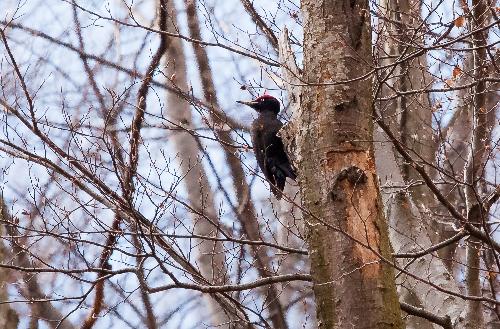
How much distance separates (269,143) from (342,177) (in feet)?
8.59

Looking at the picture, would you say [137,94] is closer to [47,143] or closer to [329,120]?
[47,143]

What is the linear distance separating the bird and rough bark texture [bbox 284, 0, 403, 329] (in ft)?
7.25

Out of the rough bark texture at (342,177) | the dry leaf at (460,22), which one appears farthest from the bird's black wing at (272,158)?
the rough bark texture at (342,177)

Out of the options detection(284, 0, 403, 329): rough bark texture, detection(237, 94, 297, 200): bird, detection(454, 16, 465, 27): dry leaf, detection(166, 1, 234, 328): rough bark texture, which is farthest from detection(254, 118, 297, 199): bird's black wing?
detection(284, 0, 403, 329): rough bark texture

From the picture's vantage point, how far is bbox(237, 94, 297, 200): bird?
590cm

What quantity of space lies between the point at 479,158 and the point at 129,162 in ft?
7.18

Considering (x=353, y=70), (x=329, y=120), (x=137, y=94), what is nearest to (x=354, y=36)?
(x=353, y=70)

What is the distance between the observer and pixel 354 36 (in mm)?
3625

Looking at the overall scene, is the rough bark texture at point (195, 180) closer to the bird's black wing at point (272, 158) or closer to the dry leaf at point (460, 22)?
the bird's black wing at point (272, 158)

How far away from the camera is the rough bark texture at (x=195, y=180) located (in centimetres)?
512

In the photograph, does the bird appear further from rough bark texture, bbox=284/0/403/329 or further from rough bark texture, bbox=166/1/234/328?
rough bark texture, bbox=284/0/403/329

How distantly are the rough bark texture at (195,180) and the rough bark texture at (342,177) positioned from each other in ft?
4.19

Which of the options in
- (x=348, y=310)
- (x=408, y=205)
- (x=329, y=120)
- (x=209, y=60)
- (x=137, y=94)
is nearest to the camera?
(x=348, y=310)

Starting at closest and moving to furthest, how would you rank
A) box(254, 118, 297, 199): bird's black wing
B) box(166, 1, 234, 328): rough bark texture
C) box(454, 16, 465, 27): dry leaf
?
1. box(454, 16, 465, 27): dry leaf
2. box(166, 1, 234, 328): rough bark texture
3. box(254, 118, 297, 199): bird's black wing
